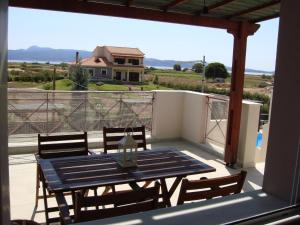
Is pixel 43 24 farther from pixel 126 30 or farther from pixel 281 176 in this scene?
pixel 281 176

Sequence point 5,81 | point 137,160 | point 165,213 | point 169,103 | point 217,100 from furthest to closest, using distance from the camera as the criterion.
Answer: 1. point 169,103
2. point 217,100
3. point 137,160
4. point 165,213
5. point 5,81

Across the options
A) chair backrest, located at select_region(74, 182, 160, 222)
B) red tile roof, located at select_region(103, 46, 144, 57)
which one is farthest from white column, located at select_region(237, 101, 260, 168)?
red tile roof, located at select_region(103, 46, 144, 57)

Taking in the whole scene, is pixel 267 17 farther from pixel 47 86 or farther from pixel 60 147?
pixel 47 86

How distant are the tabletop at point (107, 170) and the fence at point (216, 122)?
3.13 meters

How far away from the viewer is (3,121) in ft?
2.61

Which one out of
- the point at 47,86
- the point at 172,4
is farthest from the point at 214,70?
the point at 172,4

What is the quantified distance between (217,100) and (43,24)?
42210mm

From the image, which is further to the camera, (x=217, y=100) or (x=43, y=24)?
(x=43, y=24)

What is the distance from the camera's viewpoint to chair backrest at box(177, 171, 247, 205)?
2.13 m

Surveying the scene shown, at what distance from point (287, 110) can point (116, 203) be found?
1033mm

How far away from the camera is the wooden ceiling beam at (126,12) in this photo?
13.1ft

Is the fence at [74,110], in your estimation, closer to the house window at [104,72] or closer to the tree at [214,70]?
the tree at [214,70]

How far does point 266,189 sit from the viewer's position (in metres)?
1.61

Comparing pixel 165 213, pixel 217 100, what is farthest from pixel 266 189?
pixel 217 100
